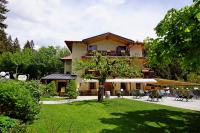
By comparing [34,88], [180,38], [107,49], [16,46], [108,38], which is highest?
[16,46]

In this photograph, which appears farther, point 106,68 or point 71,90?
point 71,90

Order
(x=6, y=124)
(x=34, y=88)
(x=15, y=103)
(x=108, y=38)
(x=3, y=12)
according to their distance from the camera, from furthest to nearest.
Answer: (x=3, y=12) → (x=108, y=38) → (x=34, y=88) → (x=15, y=103) → (x=6, y=124)

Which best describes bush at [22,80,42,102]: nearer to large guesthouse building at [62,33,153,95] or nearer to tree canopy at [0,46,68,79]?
large guesthouse building at [62,33,153,95]

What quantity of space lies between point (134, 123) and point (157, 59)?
4.52 meters

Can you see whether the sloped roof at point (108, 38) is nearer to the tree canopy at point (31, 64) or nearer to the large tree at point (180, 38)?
the tree canopy at point (31, 64)

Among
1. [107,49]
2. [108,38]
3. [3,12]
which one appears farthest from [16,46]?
[108,38]

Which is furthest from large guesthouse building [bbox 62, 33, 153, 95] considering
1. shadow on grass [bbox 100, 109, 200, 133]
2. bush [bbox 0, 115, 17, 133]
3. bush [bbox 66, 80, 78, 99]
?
bush [bbox 0, 115, 17, 133]

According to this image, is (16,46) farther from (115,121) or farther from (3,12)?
(115,121)

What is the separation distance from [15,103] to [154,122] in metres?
8.70

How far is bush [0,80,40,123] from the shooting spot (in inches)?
652

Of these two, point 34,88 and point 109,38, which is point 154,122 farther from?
point 109,38

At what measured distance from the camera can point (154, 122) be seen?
19656mm

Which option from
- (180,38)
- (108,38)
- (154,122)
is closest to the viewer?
(180,38)

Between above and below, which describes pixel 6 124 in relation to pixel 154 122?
above
